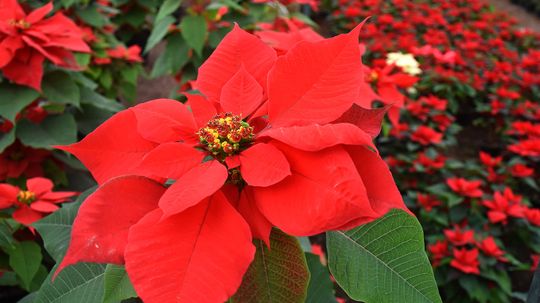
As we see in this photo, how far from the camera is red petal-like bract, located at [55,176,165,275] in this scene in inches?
16.3

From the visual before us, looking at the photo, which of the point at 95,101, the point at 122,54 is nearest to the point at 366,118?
the point at 95,101

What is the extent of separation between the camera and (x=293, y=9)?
6.86 feet

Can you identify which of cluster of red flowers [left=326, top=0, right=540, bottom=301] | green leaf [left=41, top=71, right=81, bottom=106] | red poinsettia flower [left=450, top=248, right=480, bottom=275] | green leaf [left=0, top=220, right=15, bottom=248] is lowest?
cluster of red flowers [left=326, top=0, right=540, bottom=301]

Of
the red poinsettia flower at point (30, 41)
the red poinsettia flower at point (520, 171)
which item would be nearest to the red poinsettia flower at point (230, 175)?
the red poinsettia flower at point (30, 41)

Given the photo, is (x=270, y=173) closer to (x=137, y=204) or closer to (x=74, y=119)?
(x=137, y=204)

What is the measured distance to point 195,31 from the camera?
163cm

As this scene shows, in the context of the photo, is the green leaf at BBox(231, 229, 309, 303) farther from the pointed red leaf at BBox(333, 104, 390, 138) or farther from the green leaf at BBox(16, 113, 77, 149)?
the green leaf at BBox(16, 113, 77, 149)

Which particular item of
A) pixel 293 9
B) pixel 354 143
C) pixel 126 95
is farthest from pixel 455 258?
pixel 126 95

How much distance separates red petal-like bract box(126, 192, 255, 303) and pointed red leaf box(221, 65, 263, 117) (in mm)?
120

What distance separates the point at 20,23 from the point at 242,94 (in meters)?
0.73

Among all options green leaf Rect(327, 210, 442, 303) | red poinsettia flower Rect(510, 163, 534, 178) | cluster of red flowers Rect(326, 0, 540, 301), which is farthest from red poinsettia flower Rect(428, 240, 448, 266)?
green leaf Rect(327, 210, 442, 303)

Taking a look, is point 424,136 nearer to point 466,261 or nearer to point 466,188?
point 466,188

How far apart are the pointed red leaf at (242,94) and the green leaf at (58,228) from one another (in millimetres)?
252

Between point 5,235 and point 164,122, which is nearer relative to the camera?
point 164,122
